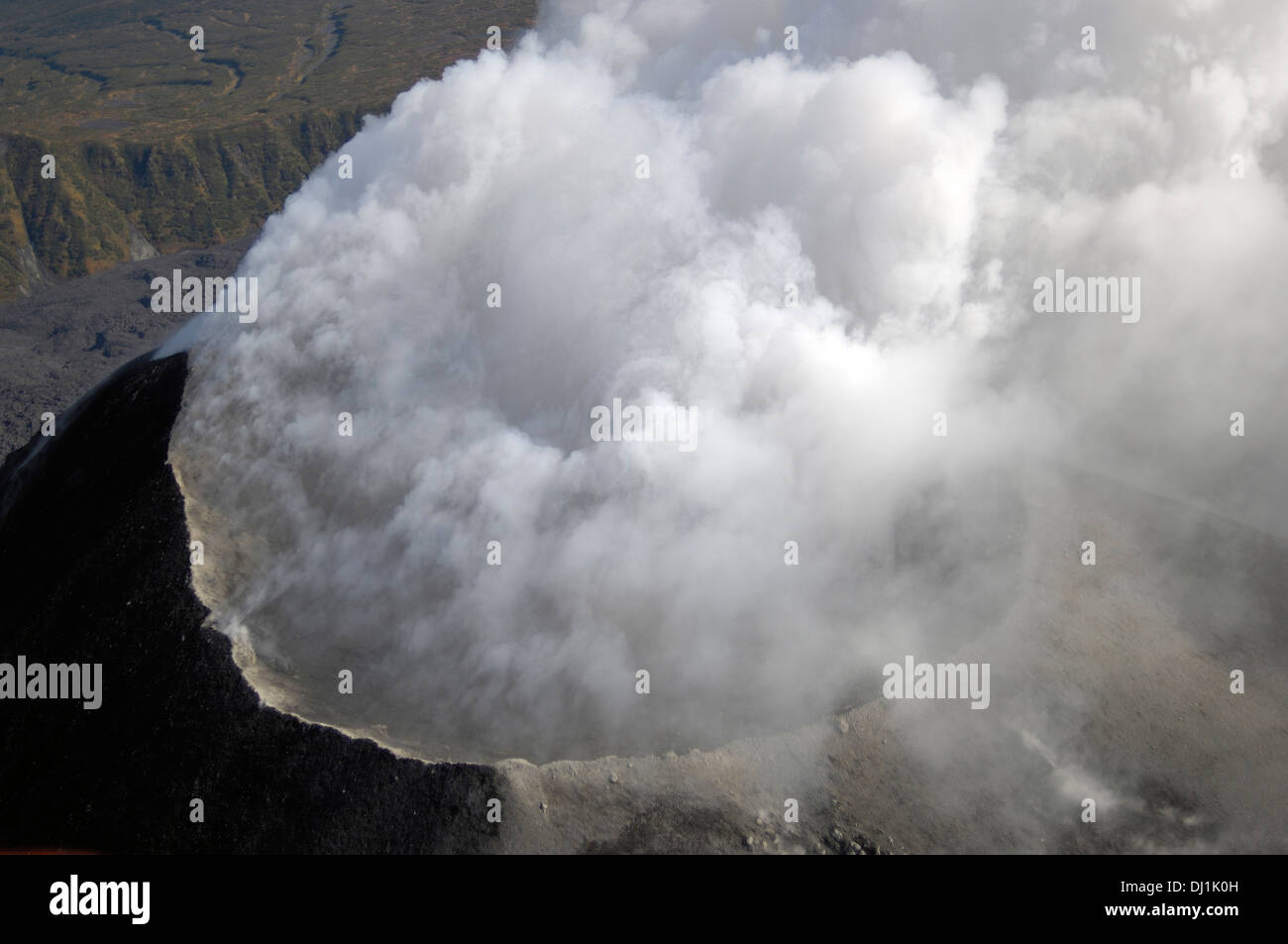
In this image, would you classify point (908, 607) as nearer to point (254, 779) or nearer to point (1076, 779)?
point (1076, 779)

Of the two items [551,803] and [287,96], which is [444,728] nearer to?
[551,803]

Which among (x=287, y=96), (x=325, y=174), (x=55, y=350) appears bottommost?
(x=325, y=174)

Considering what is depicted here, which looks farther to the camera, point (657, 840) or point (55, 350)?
point (55, 350)

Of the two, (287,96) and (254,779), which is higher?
(287,96)

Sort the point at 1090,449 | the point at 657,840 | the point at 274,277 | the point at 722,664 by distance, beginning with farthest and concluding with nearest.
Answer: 1. the point at 274,277
2. the point at 1090,449
3. the point at 722,664
4. the point at 657,840

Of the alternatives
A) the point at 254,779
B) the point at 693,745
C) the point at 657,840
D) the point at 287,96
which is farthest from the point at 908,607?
the point at 287,96

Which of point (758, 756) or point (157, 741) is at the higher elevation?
point (157, 741)

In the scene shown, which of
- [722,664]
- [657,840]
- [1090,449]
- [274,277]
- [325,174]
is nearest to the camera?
[657,840]
